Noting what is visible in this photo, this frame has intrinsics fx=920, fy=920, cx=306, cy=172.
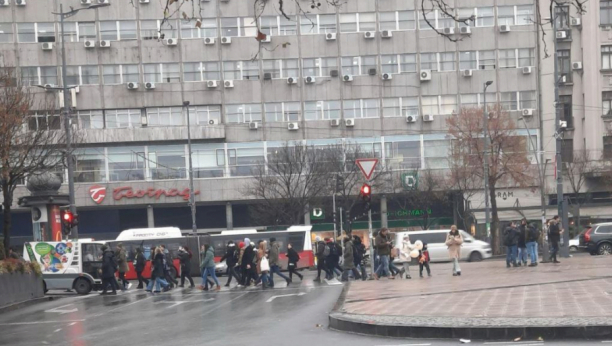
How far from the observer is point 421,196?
59.5 m

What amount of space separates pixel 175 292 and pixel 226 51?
3159cm

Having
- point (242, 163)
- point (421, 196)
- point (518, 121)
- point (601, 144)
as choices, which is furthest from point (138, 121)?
point (601, 144)

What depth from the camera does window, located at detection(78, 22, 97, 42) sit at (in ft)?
198

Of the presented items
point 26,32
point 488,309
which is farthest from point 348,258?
point 26,32

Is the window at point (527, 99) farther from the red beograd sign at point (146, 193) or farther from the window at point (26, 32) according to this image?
the window at point (26, 32)

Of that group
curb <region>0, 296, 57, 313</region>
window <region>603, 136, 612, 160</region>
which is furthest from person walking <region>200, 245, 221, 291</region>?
window <region>603, 136, 612, 160</region>

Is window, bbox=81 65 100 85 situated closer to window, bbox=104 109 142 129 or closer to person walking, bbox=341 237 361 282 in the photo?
window, bbox=104 109 142 129

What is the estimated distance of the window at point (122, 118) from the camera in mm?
60938

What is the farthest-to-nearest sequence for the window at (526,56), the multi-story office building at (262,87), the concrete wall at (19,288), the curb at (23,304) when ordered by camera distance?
the window at (526,56), the multi-story office building at (262,87), the concrete wall at (19,288), the curb at (23,304)

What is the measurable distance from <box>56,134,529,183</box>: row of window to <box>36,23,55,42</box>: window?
7.73 metres

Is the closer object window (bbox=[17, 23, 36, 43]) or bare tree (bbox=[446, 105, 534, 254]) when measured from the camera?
bare tree (bbox=[446, 105, 534, 254])

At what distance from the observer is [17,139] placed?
3212 centimetres

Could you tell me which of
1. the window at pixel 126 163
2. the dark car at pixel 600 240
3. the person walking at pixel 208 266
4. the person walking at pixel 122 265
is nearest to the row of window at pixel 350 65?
the window at pixel 126 163

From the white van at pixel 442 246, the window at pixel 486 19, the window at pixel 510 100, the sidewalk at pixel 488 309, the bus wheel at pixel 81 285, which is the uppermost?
the window at pixel 486 19
